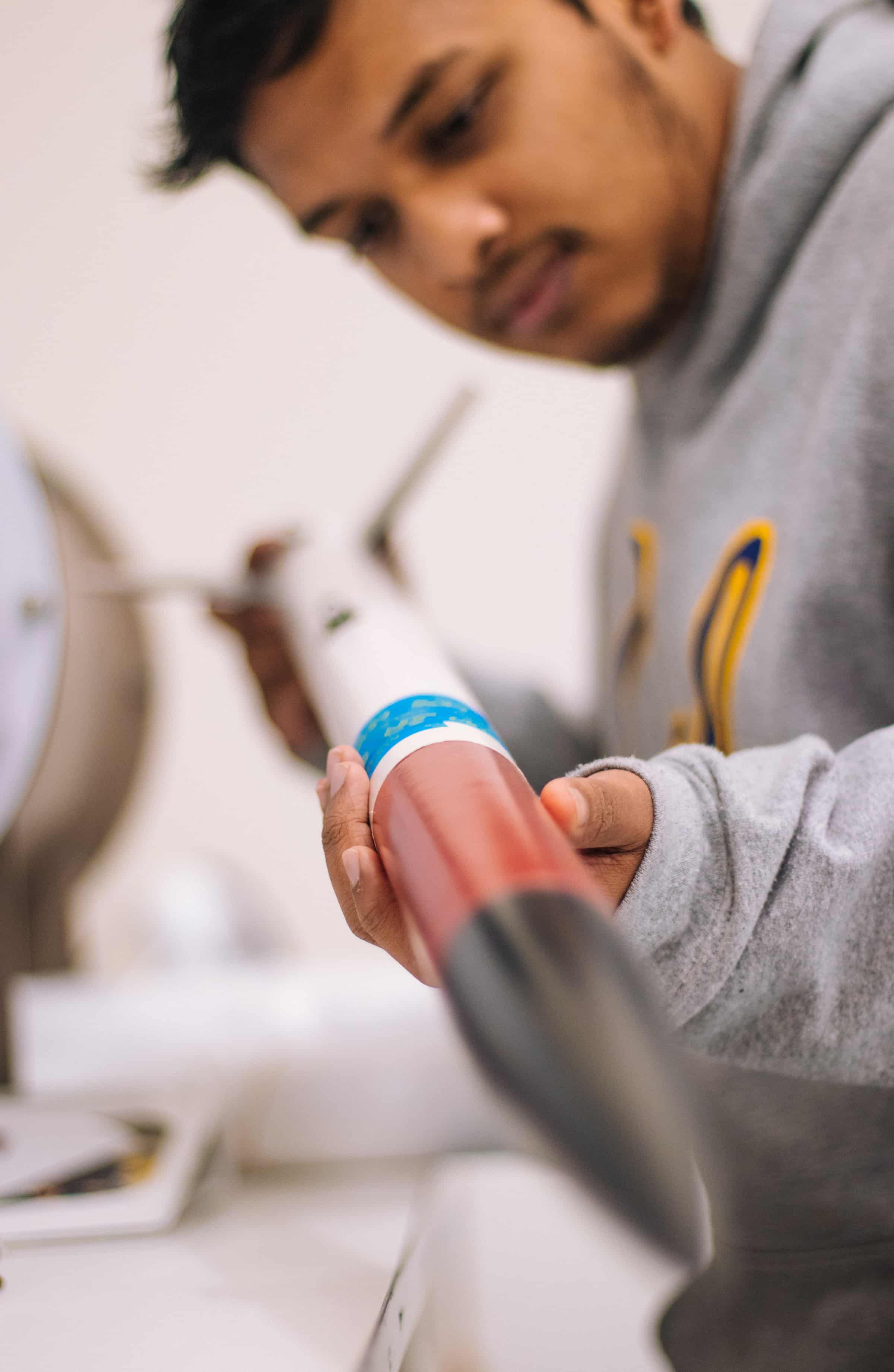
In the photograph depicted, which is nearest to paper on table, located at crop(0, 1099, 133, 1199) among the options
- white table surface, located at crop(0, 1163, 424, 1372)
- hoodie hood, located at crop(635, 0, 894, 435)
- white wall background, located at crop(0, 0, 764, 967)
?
white table surface, located at crop(0, 1163, 424, 1372)

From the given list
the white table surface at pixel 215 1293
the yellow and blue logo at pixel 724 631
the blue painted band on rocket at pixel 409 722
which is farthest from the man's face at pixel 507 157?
the white table surface at pixel 215 1293

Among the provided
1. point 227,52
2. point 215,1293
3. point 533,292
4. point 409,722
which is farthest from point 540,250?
point 215,1293

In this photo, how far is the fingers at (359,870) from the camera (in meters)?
0.16

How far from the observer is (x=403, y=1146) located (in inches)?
16.4

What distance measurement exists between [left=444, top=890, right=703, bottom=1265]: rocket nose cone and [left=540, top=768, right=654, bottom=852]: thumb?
0.03 metres

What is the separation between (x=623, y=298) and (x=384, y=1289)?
0.38 metres

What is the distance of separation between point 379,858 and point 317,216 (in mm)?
335

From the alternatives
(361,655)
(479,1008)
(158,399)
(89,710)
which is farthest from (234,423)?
(479,1008)

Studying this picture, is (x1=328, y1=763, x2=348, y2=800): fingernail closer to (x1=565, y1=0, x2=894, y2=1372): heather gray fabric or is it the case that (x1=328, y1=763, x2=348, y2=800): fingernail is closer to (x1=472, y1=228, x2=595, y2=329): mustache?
(x1=565, y1=0, x2=894, y2=1372): heather gray fabric

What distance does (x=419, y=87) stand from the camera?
35 cm

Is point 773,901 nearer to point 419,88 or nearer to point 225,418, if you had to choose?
point 419,88

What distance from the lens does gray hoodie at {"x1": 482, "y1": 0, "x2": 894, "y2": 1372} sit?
18cm

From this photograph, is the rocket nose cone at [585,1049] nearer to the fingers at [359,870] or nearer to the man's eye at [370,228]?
the fingers at [359,870]

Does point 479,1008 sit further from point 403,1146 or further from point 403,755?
point 403,1146
